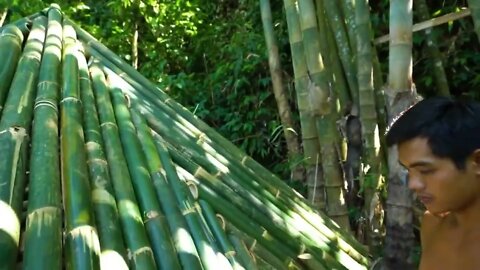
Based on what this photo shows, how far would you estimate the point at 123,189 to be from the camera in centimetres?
140

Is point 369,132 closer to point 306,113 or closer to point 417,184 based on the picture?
point 306,113

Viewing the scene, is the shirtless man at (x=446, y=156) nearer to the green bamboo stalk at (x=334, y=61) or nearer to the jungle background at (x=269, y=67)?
the jungle background at (x=269, y=67)

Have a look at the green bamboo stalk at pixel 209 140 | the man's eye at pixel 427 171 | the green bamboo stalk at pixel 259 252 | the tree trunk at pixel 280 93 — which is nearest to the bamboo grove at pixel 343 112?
the green bamboo stalk at pixel 209 140

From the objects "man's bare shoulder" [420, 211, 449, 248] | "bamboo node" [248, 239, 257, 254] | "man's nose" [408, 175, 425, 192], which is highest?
"man's nose" [408, 175, 425, 192]

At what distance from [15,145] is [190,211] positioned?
42 centimetres

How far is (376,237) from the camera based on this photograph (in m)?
2.73

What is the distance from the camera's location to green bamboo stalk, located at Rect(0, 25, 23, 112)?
169 cm

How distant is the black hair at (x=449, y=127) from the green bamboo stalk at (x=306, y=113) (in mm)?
1658

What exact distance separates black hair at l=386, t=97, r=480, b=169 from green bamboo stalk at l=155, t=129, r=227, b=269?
1.69 ft

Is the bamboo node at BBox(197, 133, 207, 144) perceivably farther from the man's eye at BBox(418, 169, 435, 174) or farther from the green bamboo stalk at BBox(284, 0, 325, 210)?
the man's eye at BBox(418, 169, 435, 174)

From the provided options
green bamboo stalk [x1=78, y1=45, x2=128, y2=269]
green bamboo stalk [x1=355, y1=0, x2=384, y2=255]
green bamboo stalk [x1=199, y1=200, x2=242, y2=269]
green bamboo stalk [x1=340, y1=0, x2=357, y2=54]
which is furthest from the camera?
green bamboo stalk [x1=340, y1=0, x2=357, y2=54]

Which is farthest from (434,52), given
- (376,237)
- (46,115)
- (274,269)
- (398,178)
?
(46,115)

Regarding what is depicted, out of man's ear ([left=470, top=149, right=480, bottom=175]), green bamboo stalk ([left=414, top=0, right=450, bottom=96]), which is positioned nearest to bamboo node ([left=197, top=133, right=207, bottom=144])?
man's ear ([left=470, top=149, right=480, bottom=175])

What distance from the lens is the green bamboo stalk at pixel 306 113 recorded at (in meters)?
2.81
